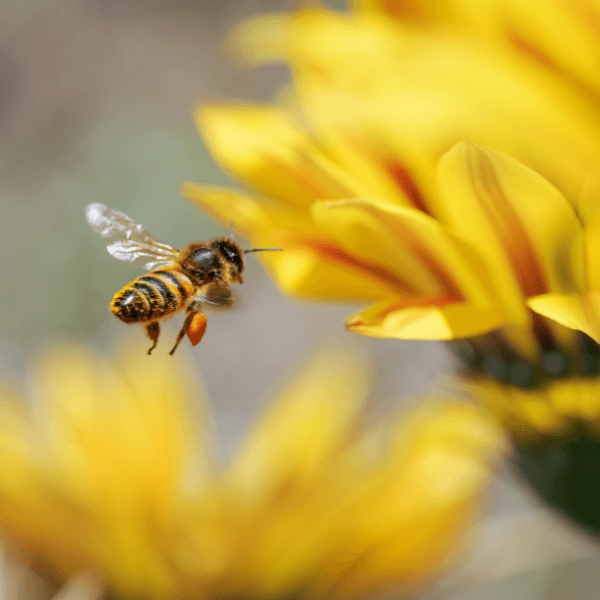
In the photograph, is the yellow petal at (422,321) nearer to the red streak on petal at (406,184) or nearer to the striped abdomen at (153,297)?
the red streak on petal at (406,184)

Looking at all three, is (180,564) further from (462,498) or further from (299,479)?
(462,498)

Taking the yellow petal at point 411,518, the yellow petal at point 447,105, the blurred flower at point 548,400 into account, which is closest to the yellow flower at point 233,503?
Answer: the yellow petal at point 411,518

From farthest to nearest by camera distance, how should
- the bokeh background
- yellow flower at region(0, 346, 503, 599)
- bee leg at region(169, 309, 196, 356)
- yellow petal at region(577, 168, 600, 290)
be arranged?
1. the bokeh background
2. yellow flower at region(0, 346, 503, 599)
3. bee leg at region(169, 309, 196, 356)
4. yellow petal at region(577, 168, 600, 290)

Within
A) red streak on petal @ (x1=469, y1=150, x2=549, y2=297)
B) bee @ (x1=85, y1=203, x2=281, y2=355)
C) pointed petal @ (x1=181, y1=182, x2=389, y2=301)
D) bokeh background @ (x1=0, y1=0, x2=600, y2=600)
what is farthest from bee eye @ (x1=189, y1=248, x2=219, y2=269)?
bokeh background @ (x1=0, y1=0, x2=600, y2=600)

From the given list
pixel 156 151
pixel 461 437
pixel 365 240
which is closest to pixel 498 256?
pixel 365 240

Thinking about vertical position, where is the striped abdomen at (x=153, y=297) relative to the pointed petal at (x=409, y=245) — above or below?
below

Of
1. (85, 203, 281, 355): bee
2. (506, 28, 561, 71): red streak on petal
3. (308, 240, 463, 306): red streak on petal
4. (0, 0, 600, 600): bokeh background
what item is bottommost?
(0, 0, 600, 600): bokeh background

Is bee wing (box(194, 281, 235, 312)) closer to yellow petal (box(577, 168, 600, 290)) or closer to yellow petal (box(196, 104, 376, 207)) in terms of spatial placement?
yellow petal (box(196, 104, 376, 207))
